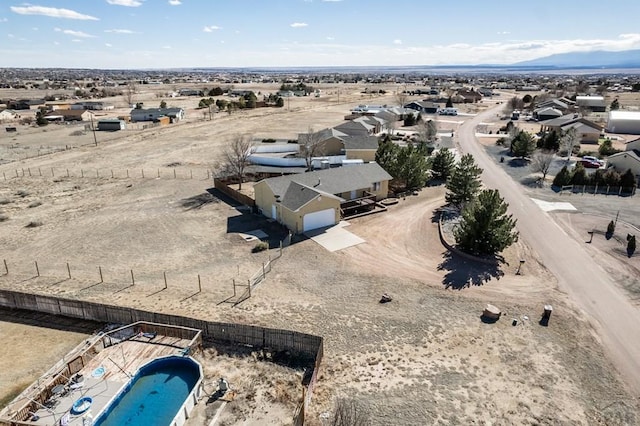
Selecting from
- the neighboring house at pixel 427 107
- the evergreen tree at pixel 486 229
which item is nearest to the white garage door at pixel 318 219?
the evergreen tree at pixel 486 229

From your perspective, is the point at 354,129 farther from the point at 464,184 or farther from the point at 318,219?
the point at 318,219

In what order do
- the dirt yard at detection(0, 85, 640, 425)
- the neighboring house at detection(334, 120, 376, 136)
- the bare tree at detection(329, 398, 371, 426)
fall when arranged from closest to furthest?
the bare tree at detection(329, 398, 371, 426) < the dirt yard at detection(0, 85, 640, 425) < the neighboring house at detection(334, 120, 376, 136)

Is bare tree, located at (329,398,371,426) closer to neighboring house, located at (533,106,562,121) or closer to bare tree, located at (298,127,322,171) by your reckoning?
bare tree, located at (298,127,322,171)

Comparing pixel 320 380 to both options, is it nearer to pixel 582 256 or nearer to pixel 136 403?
pixel 136 403

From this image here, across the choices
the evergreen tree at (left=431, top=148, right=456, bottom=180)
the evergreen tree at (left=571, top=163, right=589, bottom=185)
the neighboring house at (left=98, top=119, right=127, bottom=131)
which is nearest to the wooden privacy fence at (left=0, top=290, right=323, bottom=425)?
the evergreen tree at (left=431, top=148, right=456, bottom=180)

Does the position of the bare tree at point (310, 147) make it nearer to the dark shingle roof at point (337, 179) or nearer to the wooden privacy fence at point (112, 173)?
the dark shingle roof at point (337, 179)

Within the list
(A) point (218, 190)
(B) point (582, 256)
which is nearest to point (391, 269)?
(B) point (582, 256)
